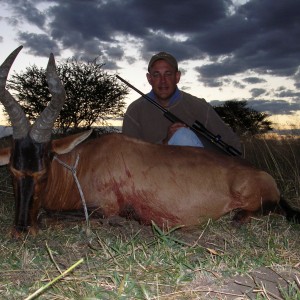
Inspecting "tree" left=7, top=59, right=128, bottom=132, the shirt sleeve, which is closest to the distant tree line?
"tree" left=7, top=59, right=128, bottom=132

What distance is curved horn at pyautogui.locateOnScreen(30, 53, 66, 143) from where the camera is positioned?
10.9 feet

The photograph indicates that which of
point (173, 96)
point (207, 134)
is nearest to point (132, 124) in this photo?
point (173, 96)

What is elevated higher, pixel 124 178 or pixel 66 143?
pixel 66 143

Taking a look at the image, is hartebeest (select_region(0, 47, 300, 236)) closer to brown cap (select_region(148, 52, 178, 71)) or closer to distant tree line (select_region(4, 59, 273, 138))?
brown cap (select_region(148, 52, 178, 71))

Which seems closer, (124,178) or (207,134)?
(124,178)

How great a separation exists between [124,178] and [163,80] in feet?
7.11

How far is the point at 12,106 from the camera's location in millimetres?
3447

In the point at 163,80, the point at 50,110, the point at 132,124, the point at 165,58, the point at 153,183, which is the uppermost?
the point at 165,58

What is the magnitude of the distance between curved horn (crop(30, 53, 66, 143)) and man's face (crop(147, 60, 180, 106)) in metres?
2.17

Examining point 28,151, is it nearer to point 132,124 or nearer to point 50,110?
point 50,110

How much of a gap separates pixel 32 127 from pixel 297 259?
1968 millimetres

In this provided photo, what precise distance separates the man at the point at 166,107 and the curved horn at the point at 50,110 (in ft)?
6.63

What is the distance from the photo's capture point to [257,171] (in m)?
3.88

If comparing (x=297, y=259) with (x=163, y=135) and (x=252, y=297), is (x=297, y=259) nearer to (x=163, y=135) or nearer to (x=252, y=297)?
(x=252, y=297)
